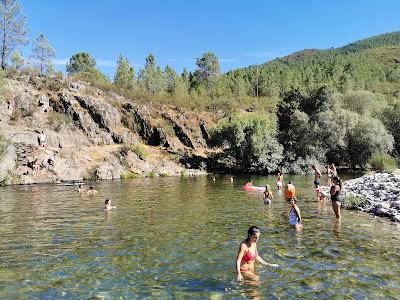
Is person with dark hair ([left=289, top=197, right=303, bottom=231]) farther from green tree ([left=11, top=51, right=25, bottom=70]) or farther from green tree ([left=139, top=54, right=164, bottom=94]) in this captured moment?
green tree ([left=139, top=54, right=164, bottom=94])

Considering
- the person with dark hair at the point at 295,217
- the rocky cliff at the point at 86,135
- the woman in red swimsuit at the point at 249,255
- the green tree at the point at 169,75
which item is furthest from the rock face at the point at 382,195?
the green tree at the point at 169,75

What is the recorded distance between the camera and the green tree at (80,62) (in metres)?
133

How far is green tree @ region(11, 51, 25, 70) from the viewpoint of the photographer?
249ft

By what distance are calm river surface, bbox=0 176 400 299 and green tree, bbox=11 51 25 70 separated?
186 ft

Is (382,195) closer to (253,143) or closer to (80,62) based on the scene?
(253,143)

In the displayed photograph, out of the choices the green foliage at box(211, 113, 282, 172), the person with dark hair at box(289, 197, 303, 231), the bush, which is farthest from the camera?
the green foliage at box(211, 113, 282, 172)

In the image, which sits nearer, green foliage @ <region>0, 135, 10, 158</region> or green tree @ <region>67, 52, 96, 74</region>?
green foliage @ <region>0, 135, 10, 158</region>

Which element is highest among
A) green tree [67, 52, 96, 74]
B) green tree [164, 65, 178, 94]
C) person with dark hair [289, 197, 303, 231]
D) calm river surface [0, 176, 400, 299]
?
green tree [67, 52, 96, 74]

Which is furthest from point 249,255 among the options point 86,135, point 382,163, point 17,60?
point 17,60

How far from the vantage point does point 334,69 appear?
513 ft

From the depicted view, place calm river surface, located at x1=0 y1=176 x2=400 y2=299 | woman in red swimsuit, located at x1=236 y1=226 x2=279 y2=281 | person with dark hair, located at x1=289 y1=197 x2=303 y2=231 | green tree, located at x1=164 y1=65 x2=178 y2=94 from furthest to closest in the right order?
green tree, located at x1=164 y1=65 x2=178 y2=94
person with dark hair, located at x1=289 y1=197 x2=303 y2=231
woman in red swimsuit, located at x1=236 y1=226 x2=279 y2=281
calm river surface, located at x1=0 y1=176 x2=400 y2=299

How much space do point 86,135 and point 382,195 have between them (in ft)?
175

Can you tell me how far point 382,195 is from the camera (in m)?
28.3

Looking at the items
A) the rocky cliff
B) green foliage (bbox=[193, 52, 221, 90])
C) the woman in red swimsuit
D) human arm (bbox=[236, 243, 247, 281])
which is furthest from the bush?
green foliage (bbox=[193, 52, 221, 90])
